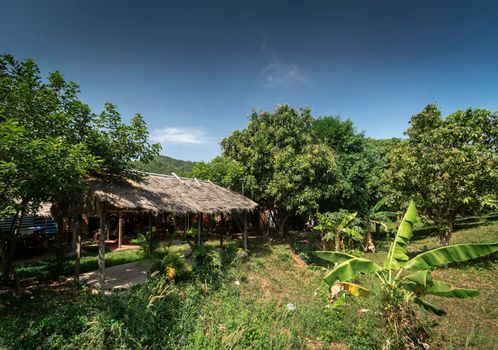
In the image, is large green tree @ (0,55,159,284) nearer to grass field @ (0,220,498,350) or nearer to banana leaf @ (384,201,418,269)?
grass field @ (0,220,498,350)

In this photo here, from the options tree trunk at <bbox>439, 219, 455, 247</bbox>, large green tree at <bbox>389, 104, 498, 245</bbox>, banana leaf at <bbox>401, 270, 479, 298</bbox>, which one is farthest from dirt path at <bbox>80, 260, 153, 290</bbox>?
tree trunk at <bbox>439, 219, 455, 247</bbox>

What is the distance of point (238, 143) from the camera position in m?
16.9

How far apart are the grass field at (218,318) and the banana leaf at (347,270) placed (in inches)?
89.9

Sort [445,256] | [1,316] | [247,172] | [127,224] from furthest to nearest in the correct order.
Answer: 1. [127,224]
2. [247,172]
3. [1,316]
4. [445,256]

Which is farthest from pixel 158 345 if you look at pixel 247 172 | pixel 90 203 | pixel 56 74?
pixel 247 172

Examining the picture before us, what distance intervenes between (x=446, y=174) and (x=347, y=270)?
9.35 meters

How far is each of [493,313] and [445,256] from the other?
5052 millimetres

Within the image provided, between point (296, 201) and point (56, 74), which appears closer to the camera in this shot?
point (56, 74)

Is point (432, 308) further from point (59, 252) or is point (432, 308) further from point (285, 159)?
point (59, 252)

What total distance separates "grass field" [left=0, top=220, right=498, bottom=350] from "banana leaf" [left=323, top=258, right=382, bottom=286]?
228 cm

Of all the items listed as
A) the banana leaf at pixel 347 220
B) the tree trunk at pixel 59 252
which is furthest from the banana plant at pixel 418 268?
the tree trunk at pixel 59 252

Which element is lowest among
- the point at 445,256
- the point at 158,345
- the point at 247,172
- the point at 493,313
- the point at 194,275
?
the point at 493,313

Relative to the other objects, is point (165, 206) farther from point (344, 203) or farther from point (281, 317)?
point (344, 203)

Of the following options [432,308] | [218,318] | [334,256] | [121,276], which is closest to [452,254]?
[432,308]
